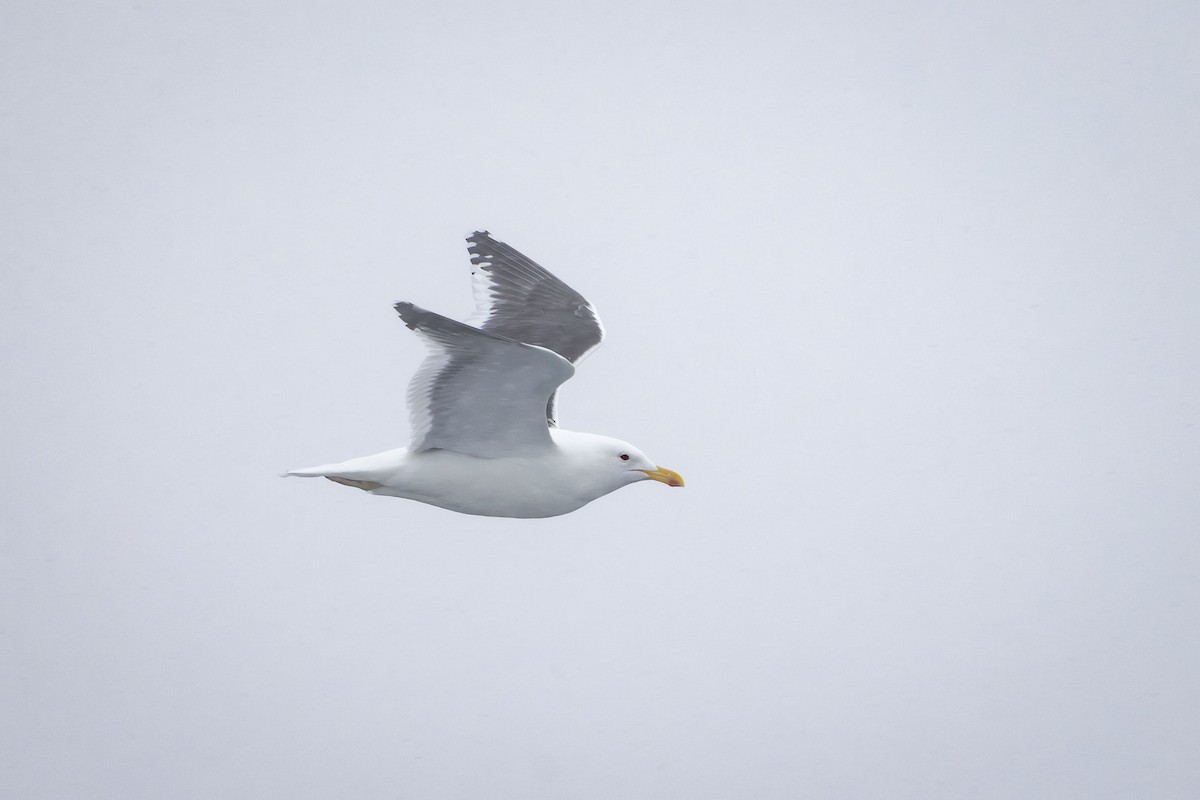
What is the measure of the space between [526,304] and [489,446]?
1.58 m

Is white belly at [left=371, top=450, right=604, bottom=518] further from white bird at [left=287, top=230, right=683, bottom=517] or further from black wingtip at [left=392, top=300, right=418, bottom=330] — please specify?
black wingtip at [left=392, top=300, right=418, bottom=330]

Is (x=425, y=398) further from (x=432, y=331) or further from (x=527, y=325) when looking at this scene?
(x=527, y=325)

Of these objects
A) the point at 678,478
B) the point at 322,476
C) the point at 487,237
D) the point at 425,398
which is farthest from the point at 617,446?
the point at 487,237

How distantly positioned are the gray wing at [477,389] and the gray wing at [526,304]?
3.64 feet

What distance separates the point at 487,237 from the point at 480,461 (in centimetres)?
203

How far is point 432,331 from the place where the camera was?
5.35 metres

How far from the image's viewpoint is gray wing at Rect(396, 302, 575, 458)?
5344 mm

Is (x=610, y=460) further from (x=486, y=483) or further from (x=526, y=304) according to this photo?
(x=526, y=304)

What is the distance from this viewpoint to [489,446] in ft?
19.8

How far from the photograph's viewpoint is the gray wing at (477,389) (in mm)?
5344

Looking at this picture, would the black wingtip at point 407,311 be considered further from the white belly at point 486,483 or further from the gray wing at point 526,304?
the gray wing at point 526,304

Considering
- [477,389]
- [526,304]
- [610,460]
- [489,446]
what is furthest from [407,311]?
[526,304]

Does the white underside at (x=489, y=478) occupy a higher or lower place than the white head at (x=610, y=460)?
lower

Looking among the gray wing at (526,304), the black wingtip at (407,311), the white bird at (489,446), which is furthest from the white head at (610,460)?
the black wingtip at (407,311)
